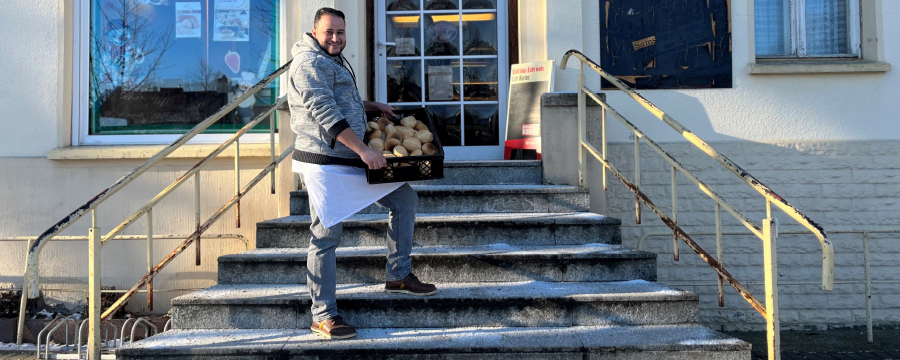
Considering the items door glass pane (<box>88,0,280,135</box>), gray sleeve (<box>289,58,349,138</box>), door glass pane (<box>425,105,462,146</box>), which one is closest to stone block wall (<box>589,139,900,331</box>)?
door glass pane (<box>425,105,462,146</box>)

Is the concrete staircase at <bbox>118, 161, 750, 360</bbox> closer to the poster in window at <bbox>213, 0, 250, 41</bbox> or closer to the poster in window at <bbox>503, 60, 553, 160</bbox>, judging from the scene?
the poster in window at <bbox>503, 60, 553, 160</bbox>

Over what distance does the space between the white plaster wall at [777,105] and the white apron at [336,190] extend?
286 centimetres

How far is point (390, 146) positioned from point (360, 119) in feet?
0.65

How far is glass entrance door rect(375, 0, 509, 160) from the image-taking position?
629cm

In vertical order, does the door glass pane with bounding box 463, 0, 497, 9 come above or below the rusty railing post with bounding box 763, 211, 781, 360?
above

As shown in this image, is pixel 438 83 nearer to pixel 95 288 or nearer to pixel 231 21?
pixel 231 21

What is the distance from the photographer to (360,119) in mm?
3430

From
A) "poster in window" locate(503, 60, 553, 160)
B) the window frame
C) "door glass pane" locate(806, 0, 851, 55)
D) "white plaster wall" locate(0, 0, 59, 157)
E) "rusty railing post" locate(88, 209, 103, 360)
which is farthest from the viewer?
"door glass pane" locate(806, 0, 851, 55)

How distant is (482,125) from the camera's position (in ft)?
20.7

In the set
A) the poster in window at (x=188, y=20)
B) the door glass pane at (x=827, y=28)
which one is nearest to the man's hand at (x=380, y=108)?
the poster in window at (x=188, y=20)

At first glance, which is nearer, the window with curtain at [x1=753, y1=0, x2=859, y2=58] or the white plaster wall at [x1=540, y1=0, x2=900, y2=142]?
the white plaster wall at [x1=540, y1=0, x2=900, y2=142]

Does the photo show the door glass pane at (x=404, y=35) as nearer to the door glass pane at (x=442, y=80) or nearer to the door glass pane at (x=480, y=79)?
the door glass pane at (x=442, y=80)

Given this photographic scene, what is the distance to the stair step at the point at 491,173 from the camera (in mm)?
5203

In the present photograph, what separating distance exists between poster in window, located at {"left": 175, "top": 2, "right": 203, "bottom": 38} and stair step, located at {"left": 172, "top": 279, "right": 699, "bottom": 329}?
10.8ft
